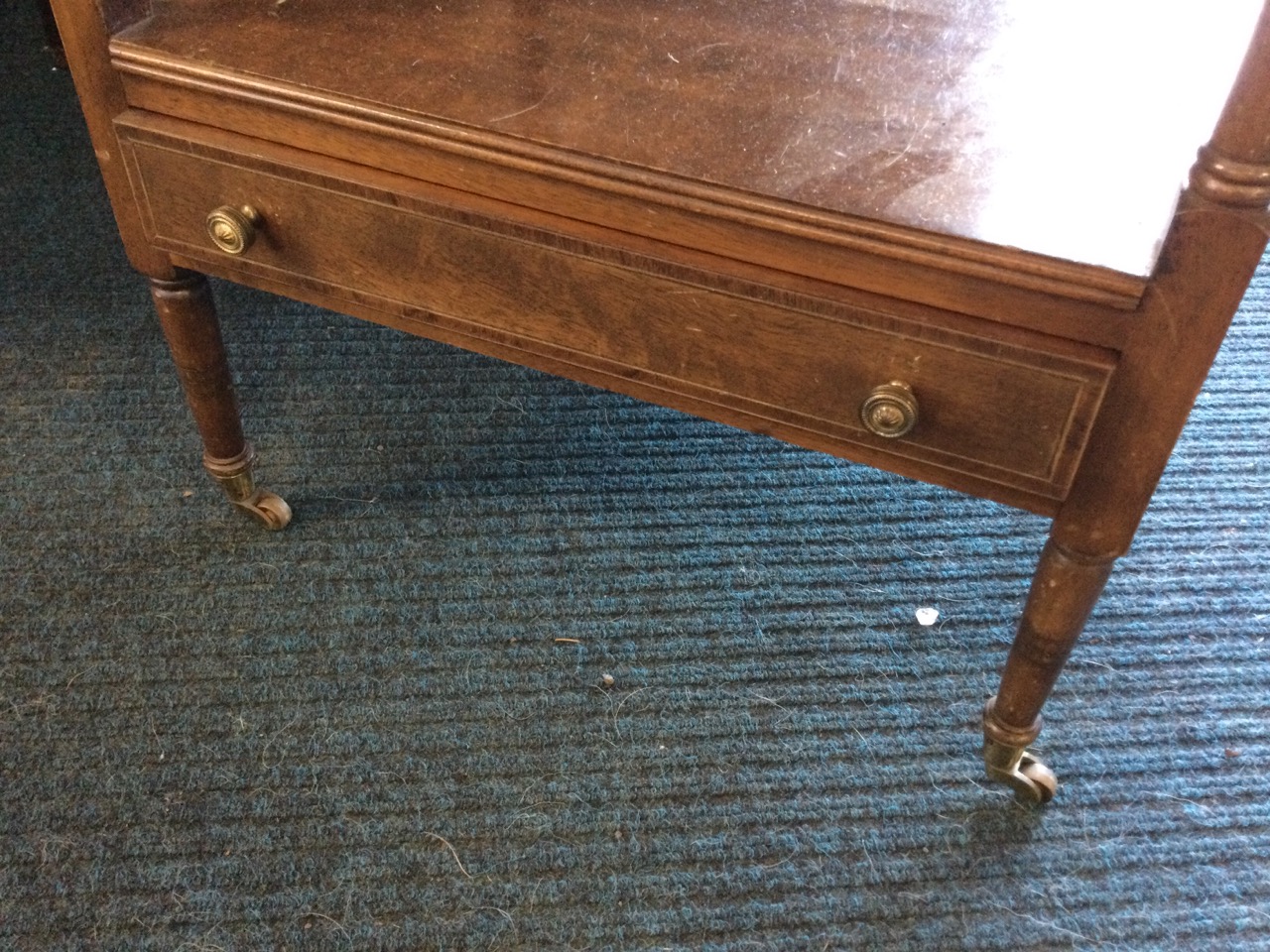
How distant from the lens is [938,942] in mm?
890

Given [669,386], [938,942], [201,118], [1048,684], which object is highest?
[201,118]

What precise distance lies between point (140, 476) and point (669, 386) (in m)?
0.67

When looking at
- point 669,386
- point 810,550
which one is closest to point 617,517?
point 810,550

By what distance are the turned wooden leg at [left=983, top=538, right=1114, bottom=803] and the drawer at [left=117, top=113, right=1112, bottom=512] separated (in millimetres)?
57

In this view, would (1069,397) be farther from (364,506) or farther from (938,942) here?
(364,506)

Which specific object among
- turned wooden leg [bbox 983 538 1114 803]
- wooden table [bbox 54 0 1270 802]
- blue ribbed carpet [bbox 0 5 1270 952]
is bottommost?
blue ribbed carpet [bbox 0 5 1270 952]

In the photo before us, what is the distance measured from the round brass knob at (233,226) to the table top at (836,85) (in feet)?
0.34

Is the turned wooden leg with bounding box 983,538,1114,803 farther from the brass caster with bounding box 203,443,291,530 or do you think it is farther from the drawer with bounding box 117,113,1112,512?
the brass caster with bounding box 203,443,291,530

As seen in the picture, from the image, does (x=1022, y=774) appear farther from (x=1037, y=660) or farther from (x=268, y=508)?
(x=268, y=508)

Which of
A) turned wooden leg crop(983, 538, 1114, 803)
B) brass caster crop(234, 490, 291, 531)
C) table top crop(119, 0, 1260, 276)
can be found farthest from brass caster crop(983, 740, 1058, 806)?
brass caster crop(234, 490, 291, 531)

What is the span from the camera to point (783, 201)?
71 centimetres

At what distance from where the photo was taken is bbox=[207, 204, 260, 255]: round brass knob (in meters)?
0.88

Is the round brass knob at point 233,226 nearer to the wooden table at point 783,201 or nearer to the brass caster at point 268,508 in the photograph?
the wooden table at point 783,201

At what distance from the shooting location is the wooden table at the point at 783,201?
69 cm
